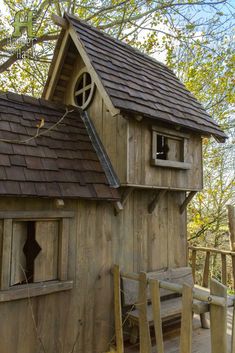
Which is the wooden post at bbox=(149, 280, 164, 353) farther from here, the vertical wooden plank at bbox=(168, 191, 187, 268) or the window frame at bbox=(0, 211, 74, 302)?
the vertical wooden plank at bbox=(168, 191, 187, 268)

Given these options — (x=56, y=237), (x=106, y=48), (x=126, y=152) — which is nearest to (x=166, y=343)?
(x=56, y=237)

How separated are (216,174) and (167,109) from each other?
7.02 m

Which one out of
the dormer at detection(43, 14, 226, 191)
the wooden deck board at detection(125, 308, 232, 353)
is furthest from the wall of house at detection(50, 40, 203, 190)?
the wooden deck board at detection(125, 308, 232, 353)

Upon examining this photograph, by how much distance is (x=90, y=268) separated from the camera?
3.78 metres

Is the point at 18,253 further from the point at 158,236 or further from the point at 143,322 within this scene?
the point at 158,236

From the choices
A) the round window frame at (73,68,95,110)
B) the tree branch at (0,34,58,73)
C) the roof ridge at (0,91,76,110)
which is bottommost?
the roof ridge at (0,91,76,110)

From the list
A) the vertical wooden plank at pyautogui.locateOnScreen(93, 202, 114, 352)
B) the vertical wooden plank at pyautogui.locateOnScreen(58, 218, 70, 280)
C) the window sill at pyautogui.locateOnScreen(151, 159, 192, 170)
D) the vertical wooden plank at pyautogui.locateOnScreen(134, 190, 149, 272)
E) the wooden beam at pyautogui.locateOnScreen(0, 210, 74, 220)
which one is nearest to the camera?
the wooden beam at pyautogui.locateOnScreen(0, 210, 74, 220)

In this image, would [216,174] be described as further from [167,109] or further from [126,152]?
[126,152]

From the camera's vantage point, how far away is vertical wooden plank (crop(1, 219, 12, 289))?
9.96ft

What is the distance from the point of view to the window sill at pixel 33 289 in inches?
119

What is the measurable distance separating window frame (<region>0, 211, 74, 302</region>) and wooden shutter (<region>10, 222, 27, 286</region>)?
0.08 m

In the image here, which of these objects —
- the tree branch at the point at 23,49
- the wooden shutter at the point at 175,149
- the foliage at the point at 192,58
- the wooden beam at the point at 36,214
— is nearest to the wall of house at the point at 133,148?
A: the wooden shutter at the point at 175,149

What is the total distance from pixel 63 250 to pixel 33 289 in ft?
1.82

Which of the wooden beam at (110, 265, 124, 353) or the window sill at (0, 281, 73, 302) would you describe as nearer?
the window sill at (0, 281, 73, 302)
